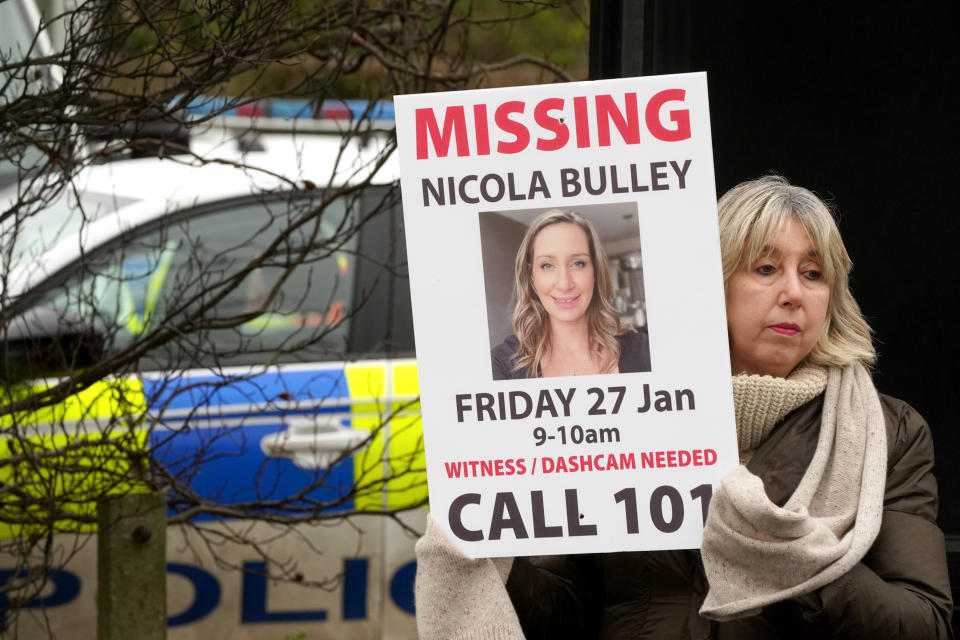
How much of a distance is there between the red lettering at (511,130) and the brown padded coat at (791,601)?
0.62 meters

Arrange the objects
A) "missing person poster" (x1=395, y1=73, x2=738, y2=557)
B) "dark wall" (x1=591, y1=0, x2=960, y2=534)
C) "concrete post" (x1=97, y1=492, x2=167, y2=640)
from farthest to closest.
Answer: "concrete post" (x1=97, y1=492, x2=167, y2=640)
"dark wall" (x1=591, y1=0, x2=960, y2=534)
"missing person poster" (x1=395, y1=73, x2=738, y2=557)

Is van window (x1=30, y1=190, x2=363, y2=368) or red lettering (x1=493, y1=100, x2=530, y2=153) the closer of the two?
red lettering (x1=493, y1=100, x2=530, y2=153)

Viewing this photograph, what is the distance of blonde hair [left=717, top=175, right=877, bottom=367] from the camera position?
2.26 meters

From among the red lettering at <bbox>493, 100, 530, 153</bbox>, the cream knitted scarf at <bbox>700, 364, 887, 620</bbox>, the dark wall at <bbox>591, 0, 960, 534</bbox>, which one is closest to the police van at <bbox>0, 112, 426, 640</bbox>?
the dark wall at <bbox>591, 0, 960, 534</bbox>

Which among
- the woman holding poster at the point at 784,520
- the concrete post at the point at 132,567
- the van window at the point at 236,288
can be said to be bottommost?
the concrete post at the point at 132,567

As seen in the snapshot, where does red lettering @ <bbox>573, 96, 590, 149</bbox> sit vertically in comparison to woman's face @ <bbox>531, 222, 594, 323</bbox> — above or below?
above

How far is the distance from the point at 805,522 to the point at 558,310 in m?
0.50

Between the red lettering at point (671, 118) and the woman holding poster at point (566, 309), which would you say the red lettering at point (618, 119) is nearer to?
the red lettering at point (671, 118)

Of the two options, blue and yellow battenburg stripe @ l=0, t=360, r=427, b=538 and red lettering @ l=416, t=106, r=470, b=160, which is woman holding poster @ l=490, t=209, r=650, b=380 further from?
blue and yellow battenburg stripe @ l=0, t=360, r=427, b=538

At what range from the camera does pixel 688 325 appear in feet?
7.09

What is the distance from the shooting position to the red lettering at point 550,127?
2.21m

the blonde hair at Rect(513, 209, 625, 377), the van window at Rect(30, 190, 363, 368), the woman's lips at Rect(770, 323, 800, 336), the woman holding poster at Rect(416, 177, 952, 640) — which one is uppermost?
the van window at Rect(30, 190, 363, 368)

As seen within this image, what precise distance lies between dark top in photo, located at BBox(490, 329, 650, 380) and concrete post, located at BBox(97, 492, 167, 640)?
207 cm

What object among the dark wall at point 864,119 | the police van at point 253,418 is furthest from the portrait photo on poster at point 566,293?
the police van at point 253,418
